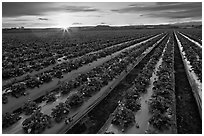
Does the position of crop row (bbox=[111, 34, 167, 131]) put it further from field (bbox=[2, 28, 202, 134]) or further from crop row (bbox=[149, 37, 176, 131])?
crop row (bbox=[149, 37, 176, 131])

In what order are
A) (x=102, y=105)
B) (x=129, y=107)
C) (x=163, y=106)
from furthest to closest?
(x=102, y=105), (x=129, y=107), (x=163, y=106)

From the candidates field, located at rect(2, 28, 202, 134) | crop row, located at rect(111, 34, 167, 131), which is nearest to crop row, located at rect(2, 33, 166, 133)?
field, located at rect(2, 28, 202, 134)

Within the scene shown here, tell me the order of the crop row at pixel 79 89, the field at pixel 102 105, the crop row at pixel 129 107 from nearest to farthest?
the field at pixel 102 105, the crop row at pixel 129 107, the crop row at pixel 79 89

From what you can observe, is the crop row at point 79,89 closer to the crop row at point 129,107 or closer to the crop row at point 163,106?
the crop row at point 129,107

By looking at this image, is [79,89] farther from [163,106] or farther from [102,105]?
[163,106]

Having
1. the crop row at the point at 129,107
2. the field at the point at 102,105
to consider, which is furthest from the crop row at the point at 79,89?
the crop row at the point at 129,107

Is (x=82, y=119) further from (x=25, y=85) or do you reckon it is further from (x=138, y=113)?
(x=25, y=85)

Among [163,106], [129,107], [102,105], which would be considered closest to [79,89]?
[102,105]

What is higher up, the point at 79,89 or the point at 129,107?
the point at 79,89

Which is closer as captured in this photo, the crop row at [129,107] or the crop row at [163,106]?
the crop row at [163,106]

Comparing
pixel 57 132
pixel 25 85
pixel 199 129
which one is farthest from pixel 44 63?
pixel 199 129

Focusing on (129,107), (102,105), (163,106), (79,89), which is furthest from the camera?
(79,89)
